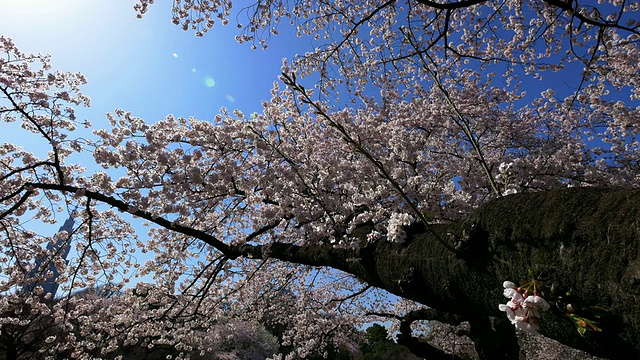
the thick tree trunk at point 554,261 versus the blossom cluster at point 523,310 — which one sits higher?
the thick tree trunk at point 554,261

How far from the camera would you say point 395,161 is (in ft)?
18.7

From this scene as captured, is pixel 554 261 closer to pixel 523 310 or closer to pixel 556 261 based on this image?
pixel 556 261

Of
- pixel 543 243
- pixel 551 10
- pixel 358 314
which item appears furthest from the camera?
pixel 358 314

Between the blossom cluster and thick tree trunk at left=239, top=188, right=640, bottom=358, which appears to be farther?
the blossom cluster

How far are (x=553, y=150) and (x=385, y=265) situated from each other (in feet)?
24.1

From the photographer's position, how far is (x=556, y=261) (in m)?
1.09

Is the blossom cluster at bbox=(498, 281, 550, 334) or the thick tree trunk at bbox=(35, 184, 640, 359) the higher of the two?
the thick tree trunk at bbox=(35, 184, 640, 359)

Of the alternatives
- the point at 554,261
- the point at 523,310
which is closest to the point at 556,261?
the point at 554,261

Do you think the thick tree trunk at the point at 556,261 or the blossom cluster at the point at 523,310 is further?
the blossom cluster at the point at 523,310

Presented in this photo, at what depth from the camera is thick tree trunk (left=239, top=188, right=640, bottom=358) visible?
0.92 m

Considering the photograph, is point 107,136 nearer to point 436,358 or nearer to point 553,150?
point 436,358

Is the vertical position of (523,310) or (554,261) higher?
(554,261)

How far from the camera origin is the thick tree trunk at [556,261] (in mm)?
915

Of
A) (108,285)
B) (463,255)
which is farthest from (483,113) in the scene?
(108,285)
